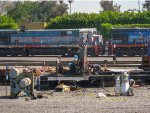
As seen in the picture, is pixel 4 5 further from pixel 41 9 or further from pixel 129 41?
pixel 129 41

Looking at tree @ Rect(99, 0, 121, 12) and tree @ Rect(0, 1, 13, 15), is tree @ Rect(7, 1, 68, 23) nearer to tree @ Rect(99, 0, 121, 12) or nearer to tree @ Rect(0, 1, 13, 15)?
tree @ Rect(0, 1, 13, 15)

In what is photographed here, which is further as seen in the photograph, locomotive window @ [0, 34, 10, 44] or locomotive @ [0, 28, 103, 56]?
locomotive window @ [0, 34, 10, 44]

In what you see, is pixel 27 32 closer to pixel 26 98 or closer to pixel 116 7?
pixel 26 98

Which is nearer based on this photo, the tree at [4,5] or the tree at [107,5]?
the tree at [4,5]

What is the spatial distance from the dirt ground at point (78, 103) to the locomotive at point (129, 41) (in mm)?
24660

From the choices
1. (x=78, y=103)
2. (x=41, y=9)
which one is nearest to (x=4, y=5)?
(x=41, y=9)

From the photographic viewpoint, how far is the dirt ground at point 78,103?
53.0 ft

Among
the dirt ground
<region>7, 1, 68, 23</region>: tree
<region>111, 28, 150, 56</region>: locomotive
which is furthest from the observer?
<region>7, 1, 68, 23</region>: tree

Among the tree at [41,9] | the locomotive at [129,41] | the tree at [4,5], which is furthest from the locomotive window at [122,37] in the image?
the tree at [4,5]

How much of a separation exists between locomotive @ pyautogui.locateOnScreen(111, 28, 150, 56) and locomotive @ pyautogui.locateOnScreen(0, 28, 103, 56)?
159cm

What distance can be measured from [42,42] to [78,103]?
30.6 metres

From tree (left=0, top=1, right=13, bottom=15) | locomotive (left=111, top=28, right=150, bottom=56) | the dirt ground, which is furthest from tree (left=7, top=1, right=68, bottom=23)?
the dirt ground

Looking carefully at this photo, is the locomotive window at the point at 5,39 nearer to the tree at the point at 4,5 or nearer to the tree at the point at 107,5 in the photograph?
the tree at the point at 4,5

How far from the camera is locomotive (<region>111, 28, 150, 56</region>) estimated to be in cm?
4534
